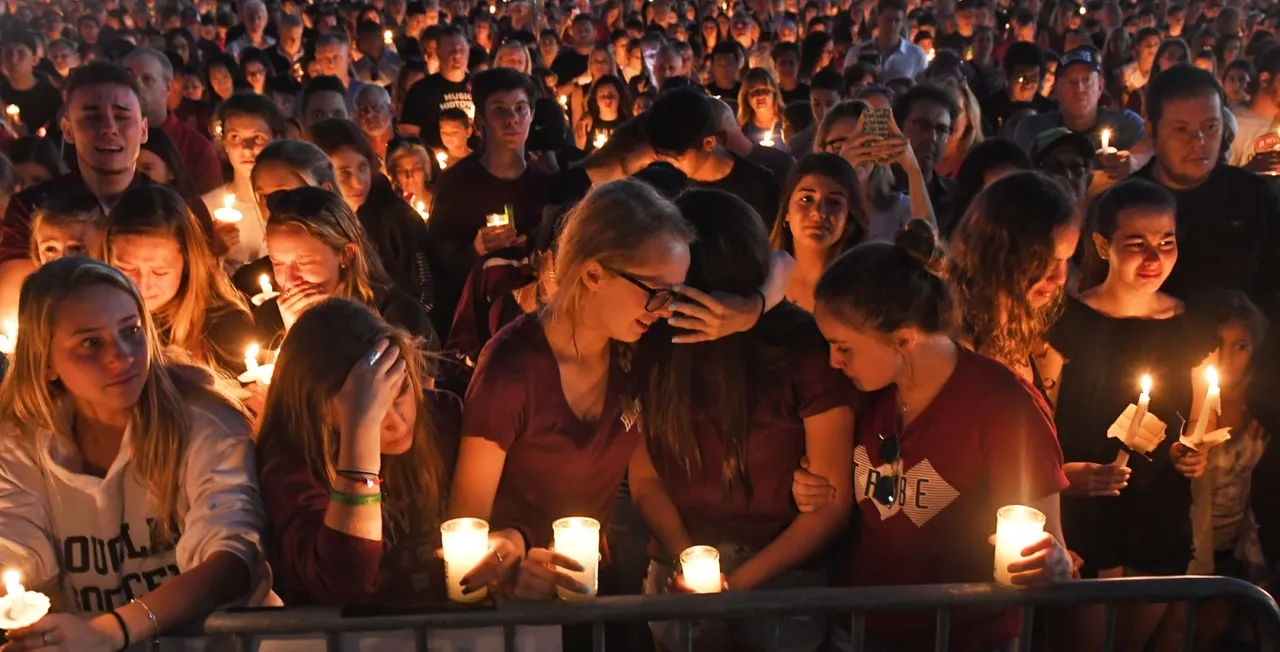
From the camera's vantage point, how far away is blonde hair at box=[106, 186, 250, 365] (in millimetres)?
3387

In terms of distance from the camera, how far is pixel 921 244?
2510 millimetres

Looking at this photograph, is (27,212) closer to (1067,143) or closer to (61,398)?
(61,398)

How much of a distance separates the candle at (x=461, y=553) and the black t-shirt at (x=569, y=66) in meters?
8.82

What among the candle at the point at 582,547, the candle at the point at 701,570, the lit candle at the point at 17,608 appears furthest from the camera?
the candle at the point at 701,570

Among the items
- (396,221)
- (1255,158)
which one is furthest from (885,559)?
(1255,158)

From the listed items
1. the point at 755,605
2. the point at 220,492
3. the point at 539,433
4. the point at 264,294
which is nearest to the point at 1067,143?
the point at 539,433

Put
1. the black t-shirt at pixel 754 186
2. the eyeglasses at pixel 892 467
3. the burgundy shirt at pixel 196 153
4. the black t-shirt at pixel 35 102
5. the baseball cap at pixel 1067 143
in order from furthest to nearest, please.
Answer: the black t-shirt at pixel 35 102, the burgundy shirt at pixel 196 153, the baseball cap at pixel 1067 143, the black t-shirt at pixel 754 186, the eyeglasses at pixel 892 467

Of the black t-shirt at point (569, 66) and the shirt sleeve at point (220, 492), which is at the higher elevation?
the black t-shirt at point (569, 66)

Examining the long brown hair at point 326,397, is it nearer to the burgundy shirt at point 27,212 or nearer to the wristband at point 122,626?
the wristband at point 122,626

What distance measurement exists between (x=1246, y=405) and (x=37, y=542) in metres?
3.67

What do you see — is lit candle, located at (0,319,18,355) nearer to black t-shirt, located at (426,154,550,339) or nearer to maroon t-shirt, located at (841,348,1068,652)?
black t-shirt, located at (426,154,550,339)

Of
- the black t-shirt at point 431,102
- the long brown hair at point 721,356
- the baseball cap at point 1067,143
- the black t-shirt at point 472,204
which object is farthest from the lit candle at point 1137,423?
the black t-shirt at point 431,102

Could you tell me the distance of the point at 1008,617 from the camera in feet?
8.32

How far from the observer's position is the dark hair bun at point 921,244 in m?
2.49
